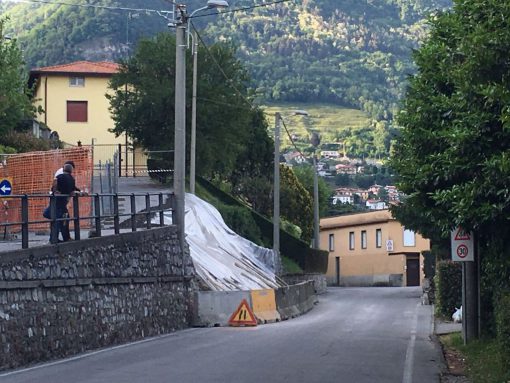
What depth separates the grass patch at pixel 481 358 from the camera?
1541 centimetres

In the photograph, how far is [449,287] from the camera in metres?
33.7

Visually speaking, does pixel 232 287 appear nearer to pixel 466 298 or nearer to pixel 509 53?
pixel 466 298

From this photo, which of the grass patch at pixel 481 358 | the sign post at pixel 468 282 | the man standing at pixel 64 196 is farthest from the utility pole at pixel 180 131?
the sign post at pixel 468 282

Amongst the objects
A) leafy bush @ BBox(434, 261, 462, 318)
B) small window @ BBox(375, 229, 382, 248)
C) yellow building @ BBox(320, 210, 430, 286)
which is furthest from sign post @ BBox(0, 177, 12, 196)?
small window @ BBox(375, 229, 382, 248)

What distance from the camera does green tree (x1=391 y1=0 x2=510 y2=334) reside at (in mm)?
14148

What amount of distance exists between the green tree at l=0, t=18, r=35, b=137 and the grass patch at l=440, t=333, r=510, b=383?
1992 cm

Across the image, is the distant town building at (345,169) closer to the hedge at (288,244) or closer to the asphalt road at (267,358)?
the hedge at (288,244)

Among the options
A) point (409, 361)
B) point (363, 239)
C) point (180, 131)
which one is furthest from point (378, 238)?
point (409, 361)

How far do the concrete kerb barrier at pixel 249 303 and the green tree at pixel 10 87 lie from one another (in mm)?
11692

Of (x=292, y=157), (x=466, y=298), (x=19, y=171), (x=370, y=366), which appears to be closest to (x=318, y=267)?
(x=19, y=171)

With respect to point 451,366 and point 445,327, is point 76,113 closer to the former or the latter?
point 445,327

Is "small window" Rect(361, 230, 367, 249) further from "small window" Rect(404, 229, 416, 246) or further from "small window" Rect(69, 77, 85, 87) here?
"small window" Rect(69, 77, 85, 87)

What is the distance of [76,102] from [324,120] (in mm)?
100019

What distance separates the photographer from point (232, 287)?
34.2 m
